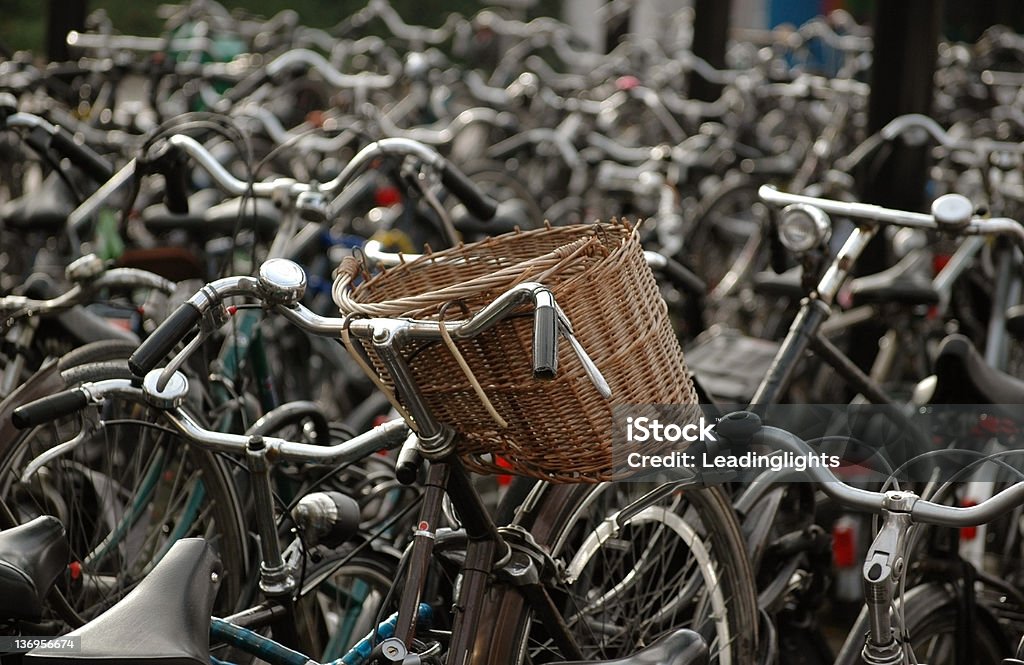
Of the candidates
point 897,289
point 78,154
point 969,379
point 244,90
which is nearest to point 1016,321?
point 897,289

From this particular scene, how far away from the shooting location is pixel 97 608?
2885 millimetres

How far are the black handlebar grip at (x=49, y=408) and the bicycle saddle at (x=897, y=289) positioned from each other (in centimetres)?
297

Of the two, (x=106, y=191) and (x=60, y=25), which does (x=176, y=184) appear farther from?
(x=60, y=25)

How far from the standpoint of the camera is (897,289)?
4.49 metres

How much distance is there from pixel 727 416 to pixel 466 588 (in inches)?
23.6

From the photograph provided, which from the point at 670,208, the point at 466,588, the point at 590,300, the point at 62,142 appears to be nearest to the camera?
the point at 590,300

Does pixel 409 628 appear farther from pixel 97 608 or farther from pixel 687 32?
pixel 687 32

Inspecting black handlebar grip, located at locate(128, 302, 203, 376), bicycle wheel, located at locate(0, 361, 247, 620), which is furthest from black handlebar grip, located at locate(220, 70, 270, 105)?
black handlebar grip, located at locate(128, 302, 203, 376)

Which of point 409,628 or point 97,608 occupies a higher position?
point 409,628


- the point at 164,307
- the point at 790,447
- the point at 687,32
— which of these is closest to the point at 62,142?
the point at 164,307

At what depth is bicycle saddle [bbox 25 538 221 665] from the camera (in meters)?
1.79

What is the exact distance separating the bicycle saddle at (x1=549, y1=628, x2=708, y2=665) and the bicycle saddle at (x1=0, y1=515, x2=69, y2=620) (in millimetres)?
890

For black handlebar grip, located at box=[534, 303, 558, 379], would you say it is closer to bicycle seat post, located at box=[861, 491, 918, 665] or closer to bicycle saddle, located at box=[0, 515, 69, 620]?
bicycle seat post, located at box=[861, 491, 918, 665]

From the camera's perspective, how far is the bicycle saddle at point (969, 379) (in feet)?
10.3
